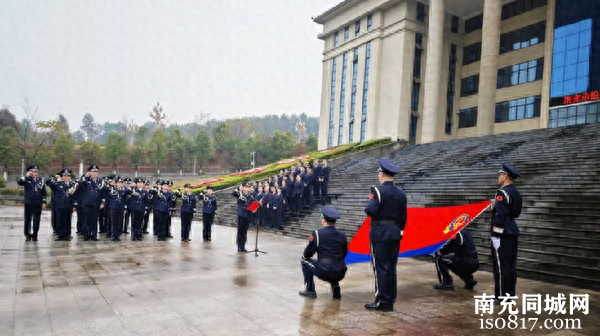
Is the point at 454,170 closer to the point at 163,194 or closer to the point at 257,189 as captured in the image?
the point at 257,189

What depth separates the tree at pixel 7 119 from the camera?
59906 millimetres

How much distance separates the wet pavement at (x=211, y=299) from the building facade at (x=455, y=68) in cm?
2397

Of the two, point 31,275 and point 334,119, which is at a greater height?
point 334,119

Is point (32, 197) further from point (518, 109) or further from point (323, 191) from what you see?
point (518, 109)

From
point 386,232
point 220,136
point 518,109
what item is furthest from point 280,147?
point 386,232

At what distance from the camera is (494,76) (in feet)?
91.6

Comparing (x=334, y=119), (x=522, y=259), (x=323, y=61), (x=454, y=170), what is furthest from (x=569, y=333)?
(x=323, y=61)

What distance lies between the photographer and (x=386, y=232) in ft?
18.6

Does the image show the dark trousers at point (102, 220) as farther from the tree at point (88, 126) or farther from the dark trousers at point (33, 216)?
the tree at point (88, 126)

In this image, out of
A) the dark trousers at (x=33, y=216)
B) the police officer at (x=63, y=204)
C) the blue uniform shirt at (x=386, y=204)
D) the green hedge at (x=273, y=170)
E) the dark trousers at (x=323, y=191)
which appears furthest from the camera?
the green hedge at (x=273, y=170)

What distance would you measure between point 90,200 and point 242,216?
4783 mm

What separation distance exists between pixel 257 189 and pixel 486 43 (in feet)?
66.8

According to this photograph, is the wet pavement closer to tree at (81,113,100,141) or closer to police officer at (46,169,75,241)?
police officer at (46,169,75,241)

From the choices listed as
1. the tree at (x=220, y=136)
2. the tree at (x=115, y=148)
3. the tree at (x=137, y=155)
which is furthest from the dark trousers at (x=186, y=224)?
the tree at (x=220, y=136)
